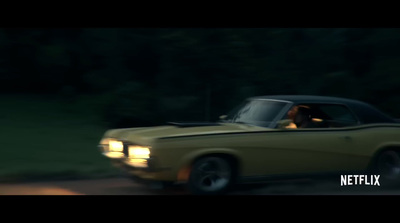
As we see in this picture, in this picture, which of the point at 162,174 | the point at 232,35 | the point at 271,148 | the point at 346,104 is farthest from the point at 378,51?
the point at 162,174

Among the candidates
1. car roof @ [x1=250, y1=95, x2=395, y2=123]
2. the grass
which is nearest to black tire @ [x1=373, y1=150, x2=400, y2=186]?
car roof @ [x1=250, y1=95, x2=395, y2=123]

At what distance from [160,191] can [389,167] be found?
3.18 m

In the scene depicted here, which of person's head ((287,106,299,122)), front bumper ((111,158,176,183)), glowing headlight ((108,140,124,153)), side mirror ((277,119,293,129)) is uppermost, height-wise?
person's head ((287,106,299,122))

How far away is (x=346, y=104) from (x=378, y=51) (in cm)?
816

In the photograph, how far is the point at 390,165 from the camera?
323 inches

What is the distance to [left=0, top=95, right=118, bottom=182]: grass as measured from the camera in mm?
9469

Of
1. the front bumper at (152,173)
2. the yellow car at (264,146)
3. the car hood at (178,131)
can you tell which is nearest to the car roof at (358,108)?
the yellow car at (264,146)

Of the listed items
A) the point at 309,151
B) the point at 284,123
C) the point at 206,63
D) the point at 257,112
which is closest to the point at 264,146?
the point at 284,123

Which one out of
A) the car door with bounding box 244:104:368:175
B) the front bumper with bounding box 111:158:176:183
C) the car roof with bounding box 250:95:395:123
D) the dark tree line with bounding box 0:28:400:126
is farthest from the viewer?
the dark tree line with bounding box 0:28:400:126

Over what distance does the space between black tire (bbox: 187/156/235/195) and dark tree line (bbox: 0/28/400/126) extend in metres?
6.90

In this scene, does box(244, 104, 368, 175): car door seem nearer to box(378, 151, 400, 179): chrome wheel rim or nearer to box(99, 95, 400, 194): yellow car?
box(99, 95, 400, 194): yellow car

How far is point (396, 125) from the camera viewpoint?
328 inches

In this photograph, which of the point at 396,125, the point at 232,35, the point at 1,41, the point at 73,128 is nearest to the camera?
the point at 396,125

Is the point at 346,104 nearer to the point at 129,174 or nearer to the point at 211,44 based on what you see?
the point at 129,174
